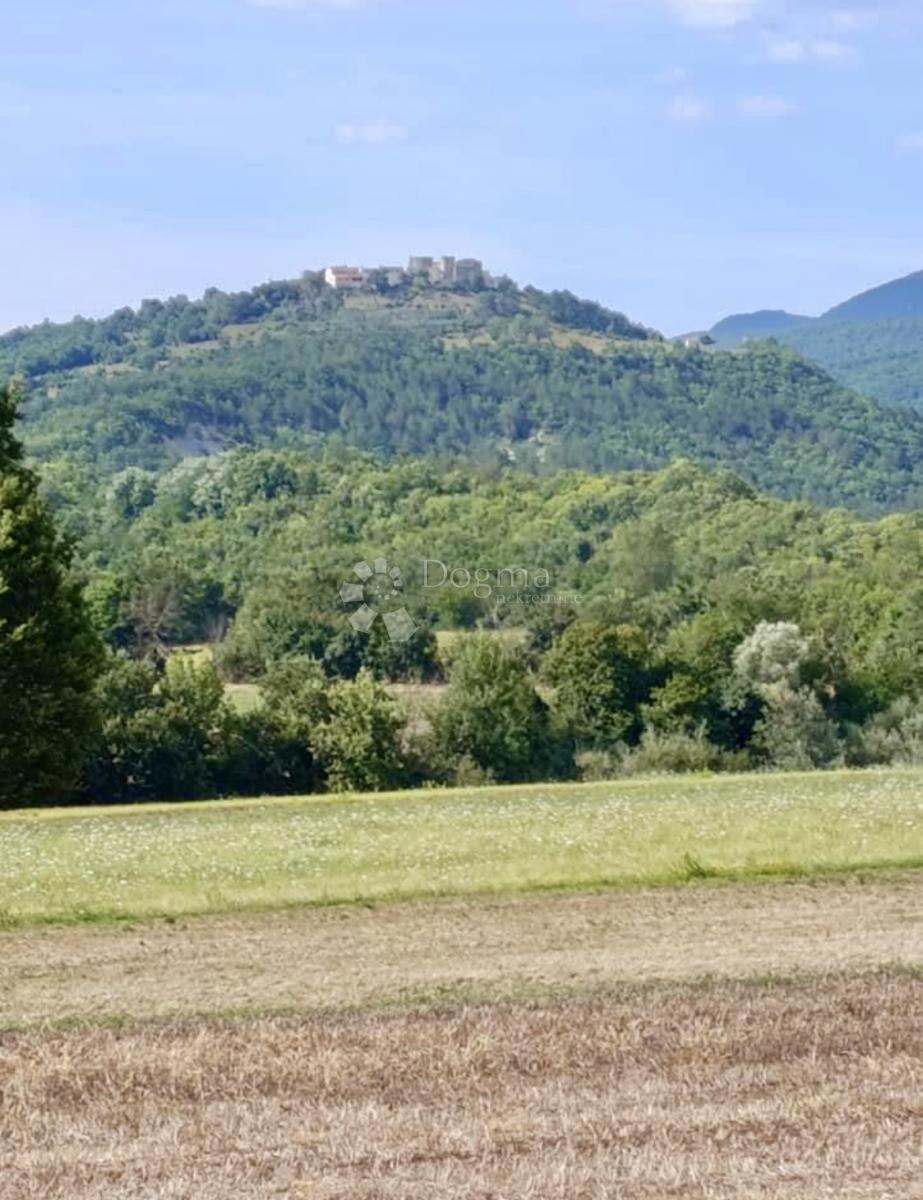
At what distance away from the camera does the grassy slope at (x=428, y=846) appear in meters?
16.6

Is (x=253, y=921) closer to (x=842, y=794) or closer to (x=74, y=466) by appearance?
(x=842, y=794)

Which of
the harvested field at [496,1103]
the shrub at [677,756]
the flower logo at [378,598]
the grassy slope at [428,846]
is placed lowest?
the shrub at [677,756]

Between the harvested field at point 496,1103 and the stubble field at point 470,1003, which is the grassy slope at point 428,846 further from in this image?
the harvested field at point 496,1103

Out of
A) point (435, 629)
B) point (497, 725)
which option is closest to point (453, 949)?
point (497, 725)

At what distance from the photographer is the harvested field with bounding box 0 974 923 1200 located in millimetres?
8898

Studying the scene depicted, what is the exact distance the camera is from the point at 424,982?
13203mm

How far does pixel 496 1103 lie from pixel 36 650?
22.0 metres

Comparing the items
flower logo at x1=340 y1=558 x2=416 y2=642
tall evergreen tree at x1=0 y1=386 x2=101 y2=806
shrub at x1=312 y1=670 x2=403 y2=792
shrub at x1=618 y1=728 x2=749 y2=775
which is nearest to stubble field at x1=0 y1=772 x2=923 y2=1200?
tall evergreen tree at x1=0 y1=386 x2=101 y2=806

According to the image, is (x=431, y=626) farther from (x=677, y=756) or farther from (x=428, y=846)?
(x=428, y=846)

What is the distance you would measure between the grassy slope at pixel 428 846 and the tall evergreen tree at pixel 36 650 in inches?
346

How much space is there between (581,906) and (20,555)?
55.0ft

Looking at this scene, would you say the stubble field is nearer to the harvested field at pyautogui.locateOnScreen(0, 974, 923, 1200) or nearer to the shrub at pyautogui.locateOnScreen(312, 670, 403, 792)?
Answer: the harvested field at pyautogui.locateOnScreen(0, 974, 923, 1200)

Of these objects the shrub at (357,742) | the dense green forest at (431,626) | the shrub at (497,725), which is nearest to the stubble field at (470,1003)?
the dense green forest at (431,626)

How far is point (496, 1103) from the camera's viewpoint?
33.3ft
